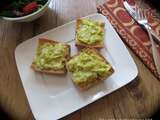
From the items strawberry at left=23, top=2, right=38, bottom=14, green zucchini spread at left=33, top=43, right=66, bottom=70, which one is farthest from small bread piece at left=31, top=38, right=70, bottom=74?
strawberry at left=23, top=2, right=38, bottom=14

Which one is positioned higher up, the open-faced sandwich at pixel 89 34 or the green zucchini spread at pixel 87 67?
the open-faced sandwich at pixel 89 34

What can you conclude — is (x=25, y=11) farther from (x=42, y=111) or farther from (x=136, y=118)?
(x=136, y=118)

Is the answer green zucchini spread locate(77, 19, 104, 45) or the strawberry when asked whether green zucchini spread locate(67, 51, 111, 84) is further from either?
the strawberry

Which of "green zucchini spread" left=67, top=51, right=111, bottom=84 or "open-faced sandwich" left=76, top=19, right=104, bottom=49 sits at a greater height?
"open-faced sandwich" left=76, top=19, right=104, bottom=49

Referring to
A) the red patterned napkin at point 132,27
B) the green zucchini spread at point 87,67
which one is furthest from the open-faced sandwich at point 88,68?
the red patterned napkin at point 132,27

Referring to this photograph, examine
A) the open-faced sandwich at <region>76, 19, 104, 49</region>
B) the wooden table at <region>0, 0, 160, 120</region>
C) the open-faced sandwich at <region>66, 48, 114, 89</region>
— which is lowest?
the wooden table at <region>0, 0, 160, 120</region>

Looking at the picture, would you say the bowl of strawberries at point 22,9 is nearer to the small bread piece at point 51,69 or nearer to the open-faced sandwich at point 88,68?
the small bread piece at point 51,69
